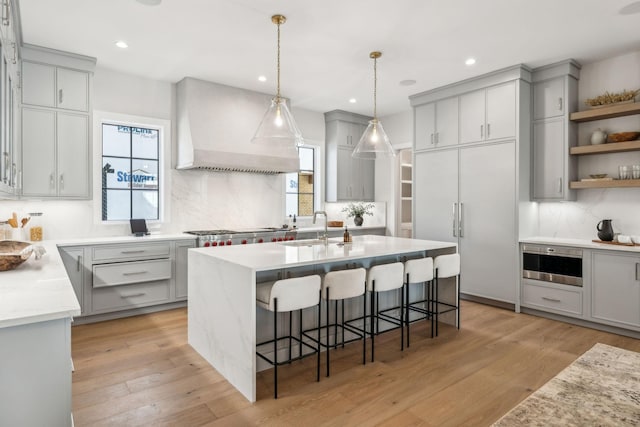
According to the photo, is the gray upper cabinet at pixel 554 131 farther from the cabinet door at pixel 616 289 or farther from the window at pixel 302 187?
the window at pixel 302 187

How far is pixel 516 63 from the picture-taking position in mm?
4320

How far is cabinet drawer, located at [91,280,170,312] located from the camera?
4035 millimetres

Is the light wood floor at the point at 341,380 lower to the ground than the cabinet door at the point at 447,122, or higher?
lower

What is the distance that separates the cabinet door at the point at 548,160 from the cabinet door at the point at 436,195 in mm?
925

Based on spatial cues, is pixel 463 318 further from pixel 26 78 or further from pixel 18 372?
pixel 26 78

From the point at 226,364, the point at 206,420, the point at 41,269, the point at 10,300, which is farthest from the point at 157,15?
the point at 206,420

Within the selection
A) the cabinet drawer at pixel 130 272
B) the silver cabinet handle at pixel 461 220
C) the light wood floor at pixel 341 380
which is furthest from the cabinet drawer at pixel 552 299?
the cabinet drawer at pixel 130 272

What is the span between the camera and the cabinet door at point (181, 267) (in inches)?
177

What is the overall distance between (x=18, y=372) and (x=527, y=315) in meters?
4.59

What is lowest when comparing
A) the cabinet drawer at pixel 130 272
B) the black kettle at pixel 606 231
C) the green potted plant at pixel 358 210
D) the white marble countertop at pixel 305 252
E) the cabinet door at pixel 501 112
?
the cabinet drawer at pixel 130 272

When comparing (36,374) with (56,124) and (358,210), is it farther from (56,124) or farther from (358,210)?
(358,210)

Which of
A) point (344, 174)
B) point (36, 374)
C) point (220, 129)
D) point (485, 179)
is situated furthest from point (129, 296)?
point (485, 179)

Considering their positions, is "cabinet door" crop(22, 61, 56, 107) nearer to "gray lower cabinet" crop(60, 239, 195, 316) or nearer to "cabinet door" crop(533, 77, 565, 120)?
"gray lower cabinet" crop(60, 239, 195, 316)

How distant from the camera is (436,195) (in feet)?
17.3
